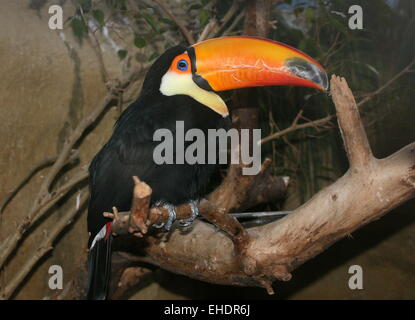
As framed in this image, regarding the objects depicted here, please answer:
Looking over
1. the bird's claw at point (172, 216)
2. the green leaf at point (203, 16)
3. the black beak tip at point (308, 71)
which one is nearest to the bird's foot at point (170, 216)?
the bird's claw at point (172, 216)

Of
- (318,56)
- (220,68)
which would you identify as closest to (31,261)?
(220,68)

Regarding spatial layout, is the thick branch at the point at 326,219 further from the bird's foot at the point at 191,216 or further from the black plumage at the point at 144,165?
the black plumage at the point at 144,165

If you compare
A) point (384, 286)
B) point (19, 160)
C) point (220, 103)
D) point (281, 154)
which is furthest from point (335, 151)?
point (19, 160)

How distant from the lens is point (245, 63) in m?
2.08

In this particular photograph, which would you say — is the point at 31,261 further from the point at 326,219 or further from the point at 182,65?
the point at 326,219

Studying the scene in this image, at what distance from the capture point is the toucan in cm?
198

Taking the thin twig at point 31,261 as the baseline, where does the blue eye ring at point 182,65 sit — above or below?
above

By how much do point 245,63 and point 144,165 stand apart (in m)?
0.62

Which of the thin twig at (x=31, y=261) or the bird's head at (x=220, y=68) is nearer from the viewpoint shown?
the bird's head at (x=220, y=68)

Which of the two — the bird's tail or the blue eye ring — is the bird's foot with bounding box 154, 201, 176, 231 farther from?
the blue eye ring

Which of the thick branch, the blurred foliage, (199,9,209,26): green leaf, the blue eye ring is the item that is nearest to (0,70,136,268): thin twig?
the blurred foliage

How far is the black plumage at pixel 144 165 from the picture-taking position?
1.98m
